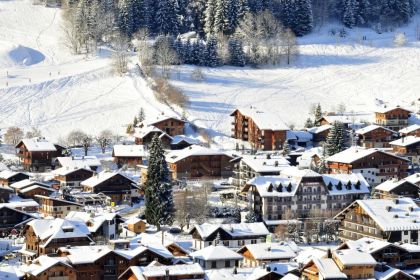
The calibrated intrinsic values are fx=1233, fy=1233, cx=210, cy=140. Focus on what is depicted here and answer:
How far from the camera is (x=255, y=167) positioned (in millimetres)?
76688

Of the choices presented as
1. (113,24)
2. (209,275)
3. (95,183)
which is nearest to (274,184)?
(95,183)

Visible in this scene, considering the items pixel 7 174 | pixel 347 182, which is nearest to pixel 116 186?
pixel 7 174

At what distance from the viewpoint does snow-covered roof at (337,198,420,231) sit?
212ft

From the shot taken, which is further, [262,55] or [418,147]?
[262,55]

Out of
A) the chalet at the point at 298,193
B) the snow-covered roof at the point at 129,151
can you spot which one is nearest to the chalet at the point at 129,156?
the snow-covered roof at the point at 129,151

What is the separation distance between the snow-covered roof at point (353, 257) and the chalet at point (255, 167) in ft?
62.2

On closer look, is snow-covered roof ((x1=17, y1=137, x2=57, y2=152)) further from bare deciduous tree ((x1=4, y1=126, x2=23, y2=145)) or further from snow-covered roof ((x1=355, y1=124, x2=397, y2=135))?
snow-covered roof ((x1=355, y1=124, x2=397, y2=135))

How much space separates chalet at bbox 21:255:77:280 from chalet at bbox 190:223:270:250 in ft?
27.6

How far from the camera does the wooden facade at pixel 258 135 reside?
8888cm

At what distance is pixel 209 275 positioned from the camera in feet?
185

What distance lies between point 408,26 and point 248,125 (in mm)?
38483

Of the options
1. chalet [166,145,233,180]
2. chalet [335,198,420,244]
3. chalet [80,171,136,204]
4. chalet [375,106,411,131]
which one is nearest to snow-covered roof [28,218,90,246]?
chalet [80,171,136,204]

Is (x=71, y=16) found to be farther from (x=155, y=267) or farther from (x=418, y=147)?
(x=155, y=267)

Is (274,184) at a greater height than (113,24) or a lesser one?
lesser
